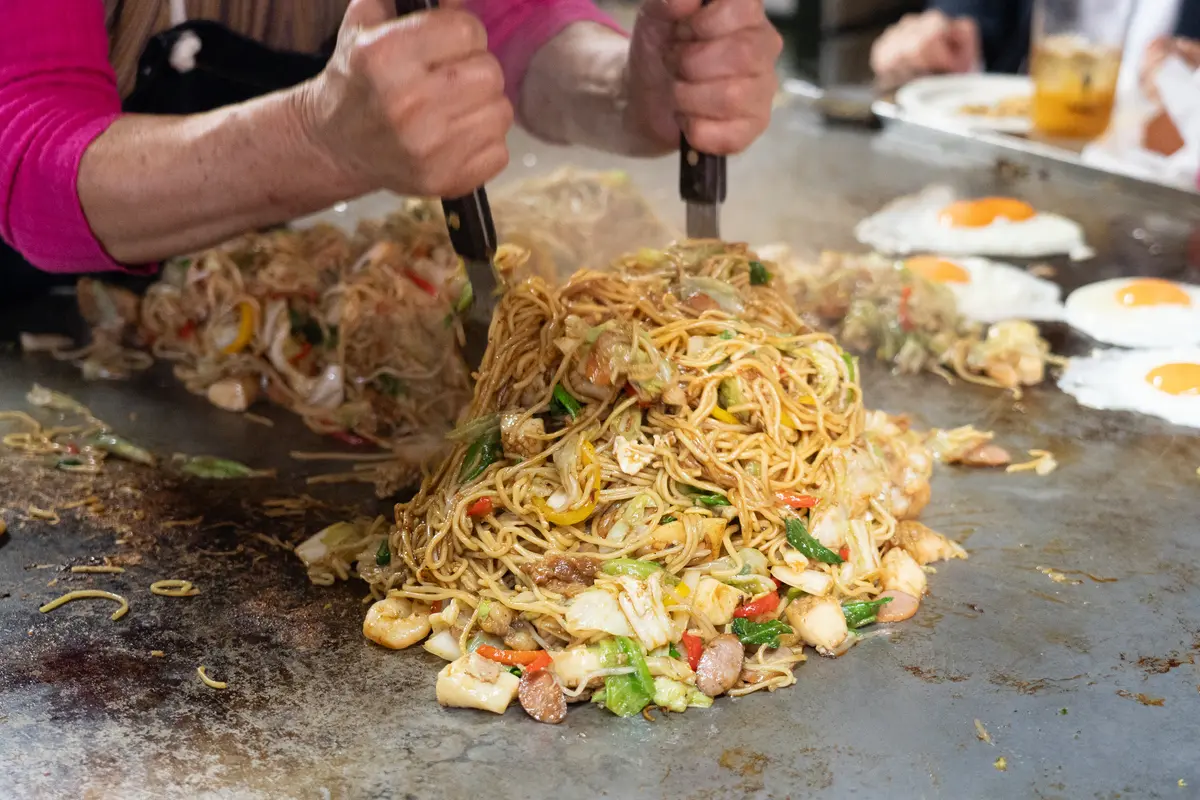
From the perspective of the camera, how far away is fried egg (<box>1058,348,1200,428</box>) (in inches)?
123

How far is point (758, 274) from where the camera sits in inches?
115

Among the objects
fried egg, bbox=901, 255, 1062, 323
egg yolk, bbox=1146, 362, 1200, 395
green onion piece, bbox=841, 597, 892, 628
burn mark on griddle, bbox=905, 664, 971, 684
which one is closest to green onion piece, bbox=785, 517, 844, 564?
green onion piece, bbox=841, 597, 892, 628

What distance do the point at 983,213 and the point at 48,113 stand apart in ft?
10.8

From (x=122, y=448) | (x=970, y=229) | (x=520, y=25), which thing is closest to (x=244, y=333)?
(x=122, y=448)

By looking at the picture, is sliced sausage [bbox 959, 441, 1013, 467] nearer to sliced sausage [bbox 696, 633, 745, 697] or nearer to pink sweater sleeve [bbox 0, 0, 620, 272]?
sliced sausage [bbox 696, 633, 745, 697]

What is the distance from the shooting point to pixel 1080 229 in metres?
4.21

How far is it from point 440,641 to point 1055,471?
165cm

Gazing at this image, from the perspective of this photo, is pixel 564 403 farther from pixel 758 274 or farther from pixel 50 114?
pixel 50 114

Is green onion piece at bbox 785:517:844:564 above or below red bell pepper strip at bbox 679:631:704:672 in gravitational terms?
above

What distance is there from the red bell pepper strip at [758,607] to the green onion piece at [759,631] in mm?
13

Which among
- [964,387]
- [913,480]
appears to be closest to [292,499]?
[913,480]

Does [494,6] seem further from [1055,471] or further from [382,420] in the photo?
[1055,471]

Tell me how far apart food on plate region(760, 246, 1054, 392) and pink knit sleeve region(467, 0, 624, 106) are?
1136mm

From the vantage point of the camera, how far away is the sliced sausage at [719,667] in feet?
6.89
